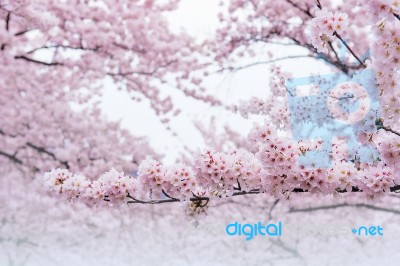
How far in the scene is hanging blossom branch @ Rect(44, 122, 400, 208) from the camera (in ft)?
11.4

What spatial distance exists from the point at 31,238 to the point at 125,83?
504 centimetres

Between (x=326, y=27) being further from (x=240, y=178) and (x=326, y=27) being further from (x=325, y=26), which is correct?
(x=240, y=178)

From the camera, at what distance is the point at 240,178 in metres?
3.79

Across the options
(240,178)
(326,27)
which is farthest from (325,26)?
(240,178)

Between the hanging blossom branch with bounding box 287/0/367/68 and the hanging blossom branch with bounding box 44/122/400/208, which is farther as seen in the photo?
the hanging blossom branch with bounding box 44/122/400/208

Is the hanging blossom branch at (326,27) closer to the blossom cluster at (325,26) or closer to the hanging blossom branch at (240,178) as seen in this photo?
the blossom cluster at (325,26)

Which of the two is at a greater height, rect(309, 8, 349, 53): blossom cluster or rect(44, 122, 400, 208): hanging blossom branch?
rect(309, 8, 349, 53): blossom cluster

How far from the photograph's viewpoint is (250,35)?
9766 mm

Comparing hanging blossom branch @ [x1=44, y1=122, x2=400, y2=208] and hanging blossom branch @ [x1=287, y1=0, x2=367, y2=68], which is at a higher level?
hanging blossom branch @ [x1=287, y1=0, x2=367, y2=68]

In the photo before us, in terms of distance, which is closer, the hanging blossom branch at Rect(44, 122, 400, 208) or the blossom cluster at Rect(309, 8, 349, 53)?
the blossom cluster at Rect(309, 8, 349, 53)

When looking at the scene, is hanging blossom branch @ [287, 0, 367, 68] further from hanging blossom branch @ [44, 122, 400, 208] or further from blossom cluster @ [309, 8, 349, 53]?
hanging blossom branch @ [44, 122, 400, 208]

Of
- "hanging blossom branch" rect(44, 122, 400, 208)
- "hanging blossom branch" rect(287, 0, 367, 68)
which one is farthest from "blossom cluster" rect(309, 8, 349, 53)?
"hanging blossom branch" rect(44, 122, 400, 208)

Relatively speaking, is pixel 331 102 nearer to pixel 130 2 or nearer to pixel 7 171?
pixel 130 2

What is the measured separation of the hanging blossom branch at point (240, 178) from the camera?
348 centimetres
